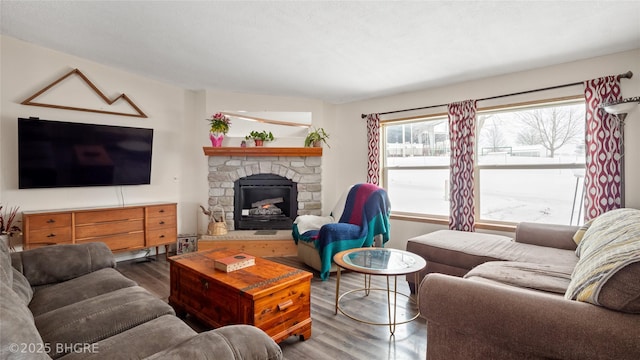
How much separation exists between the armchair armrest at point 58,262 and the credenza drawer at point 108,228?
122 cm

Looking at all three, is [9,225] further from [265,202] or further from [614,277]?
[614,277]

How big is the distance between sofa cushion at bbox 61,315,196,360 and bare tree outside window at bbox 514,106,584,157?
3786 millimetres

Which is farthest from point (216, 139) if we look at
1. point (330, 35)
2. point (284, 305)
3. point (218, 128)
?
point (284, 305)

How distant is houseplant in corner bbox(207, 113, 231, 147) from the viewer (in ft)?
13.9

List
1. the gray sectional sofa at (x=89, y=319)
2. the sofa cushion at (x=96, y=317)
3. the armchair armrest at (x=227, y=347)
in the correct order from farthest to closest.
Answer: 1. the sofa cushion at (x=96, y=317)
2. the armchair armrest at (x=227, y=347)
3. the gray sectional sofa at (x=89, y=319)

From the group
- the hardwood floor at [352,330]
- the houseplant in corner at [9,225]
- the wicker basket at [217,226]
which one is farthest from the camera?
the wicker basket at [217,226]

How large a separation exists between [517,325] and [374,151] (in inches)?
131

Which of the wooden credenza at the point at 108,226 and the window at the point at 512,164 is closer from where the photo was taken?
the wooden credenza at the point at 108,226

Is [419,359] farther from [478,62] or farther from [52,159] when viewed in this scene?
[52,159]

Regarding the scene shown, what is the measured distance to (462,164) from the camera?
3.68 meters

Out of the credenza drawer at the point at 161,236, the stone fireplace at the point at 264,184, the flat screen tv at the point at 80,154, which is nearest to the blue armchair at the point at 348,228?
the stone fireplace at the point at 264,184

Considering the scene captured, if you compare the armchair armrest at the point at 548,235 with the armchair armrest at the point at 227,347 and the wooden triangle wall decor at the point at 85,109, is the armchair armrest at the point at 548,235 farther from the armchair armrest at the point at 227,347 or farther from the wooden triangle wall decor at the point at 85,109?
the wooden triangle wall decor at the point at 85,109

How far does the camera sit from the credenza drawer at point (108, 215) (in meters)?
3.25

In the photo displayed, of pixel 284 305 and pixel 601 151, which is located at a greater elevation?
pixel 601 151
